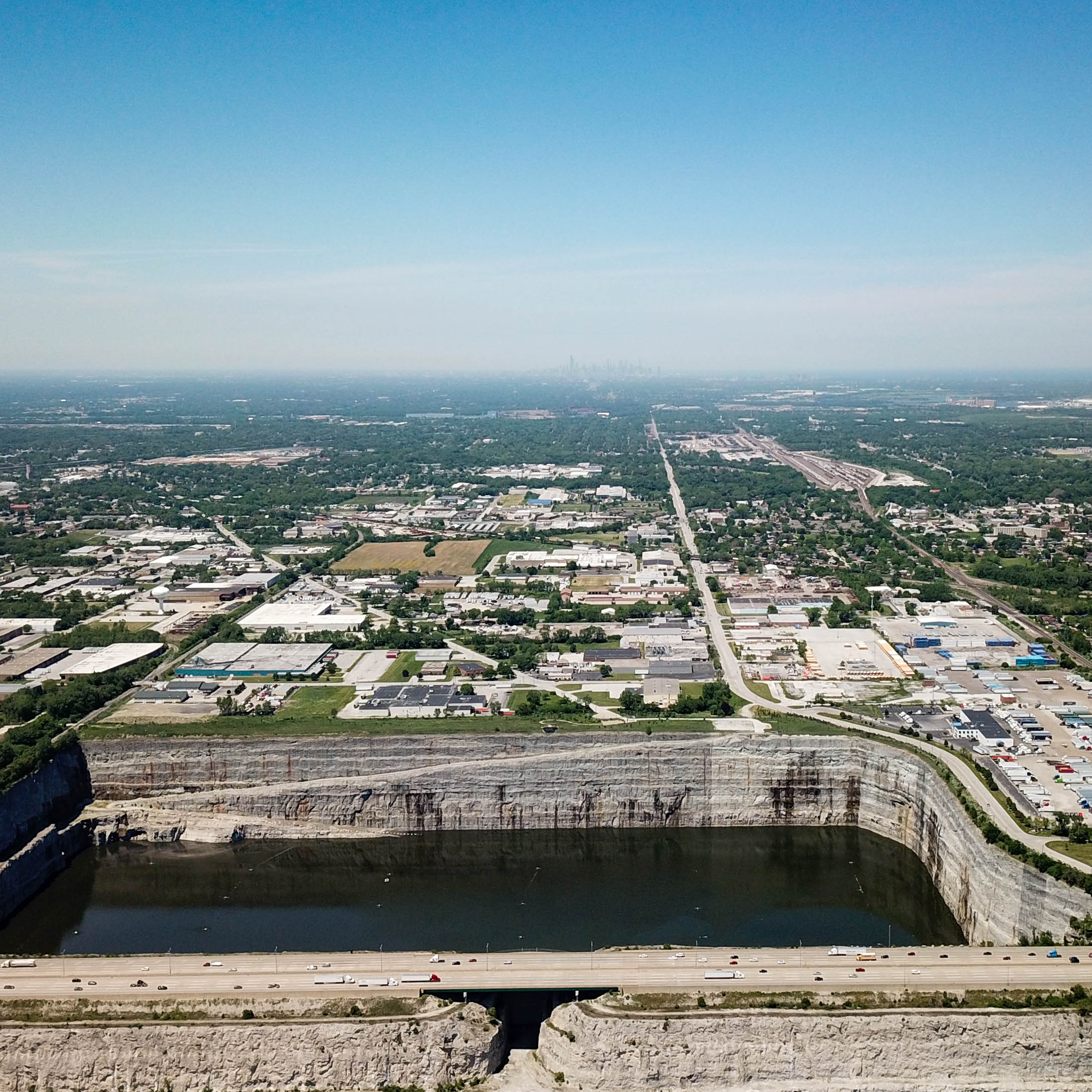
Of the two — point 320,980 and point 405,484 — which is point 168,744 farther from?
point 405,484

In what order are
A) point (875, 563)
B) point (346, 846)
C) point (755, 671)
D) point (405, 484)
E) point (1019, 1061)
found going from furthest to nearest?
point (405, 484), point (875, 563), point (755, 671), point (346, 846), point (1019, 1061)

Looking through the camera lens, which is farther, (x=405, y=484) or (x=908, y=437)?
(x=908, y=437)

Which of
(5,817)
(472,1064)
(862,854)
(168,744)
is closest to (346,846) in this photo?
(168,744)

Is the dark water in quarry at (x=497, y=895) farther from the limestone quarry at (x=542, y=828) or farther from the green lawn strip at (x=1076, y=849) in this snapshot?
the green lawn strip at (x=1076, y=849)

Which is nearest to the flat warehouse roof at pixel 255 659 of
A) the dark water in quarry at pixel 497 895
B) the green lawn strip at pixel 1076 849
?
the dark water in quarry at pixel 497 895

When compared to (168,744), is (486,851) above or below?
below

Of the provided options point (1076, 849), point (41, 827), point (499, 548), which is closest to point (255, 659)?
point (41, 827)

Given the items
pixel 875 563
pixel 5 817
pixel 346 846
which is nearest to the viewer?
pixel 5 817
